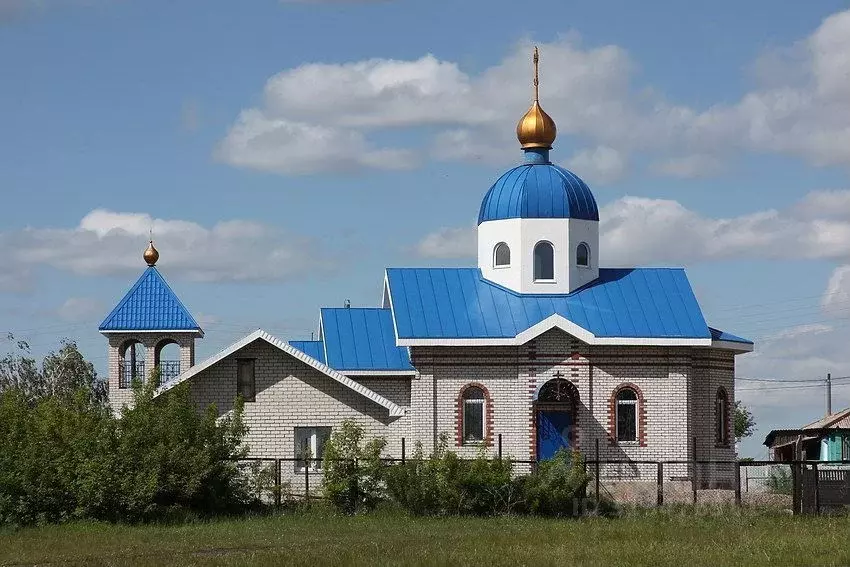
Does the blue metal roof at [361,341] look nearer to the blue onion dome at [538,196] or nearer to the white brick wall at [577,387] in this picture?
the white brick wall at [577,387]

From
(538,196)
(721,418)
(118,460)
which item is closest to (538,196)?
(538,196)

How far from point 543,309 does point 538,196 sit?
2893mm

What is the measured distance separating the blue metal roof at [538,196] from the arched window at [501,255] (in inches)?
28.1

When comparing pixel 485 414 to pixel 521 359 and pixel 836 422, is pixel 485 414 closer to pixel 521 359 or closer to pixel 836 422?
pixel 521 359

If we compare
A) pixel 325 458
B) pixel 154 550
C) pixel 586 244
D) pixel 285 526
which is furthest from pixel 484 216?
pixel 154 550

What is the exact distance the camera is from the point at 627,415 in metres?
36.8

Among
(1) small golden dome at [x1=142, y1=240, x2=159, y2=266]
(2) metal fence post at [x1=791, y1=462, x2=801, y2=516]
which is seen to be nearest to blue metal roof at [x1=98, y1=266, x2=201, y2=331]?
(1) small golden dome at [x1=142, y1=240, x2=159, y2=266]

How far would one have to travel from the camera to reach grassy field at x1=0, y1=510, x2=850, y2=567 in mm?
20969

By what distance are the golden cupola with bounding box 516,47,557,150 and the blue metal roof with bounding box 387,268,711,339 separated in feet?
11.5

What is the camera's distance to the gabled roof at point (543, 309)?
119 feet

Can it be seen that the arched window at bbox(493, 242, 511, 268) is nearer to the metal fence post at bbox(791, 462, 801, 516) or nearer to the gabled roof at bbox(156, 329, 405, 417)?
the gabled roof at bbox(156, 329, 405, 417)

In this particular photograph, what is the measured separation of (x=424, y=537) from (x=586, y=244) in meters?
15.6

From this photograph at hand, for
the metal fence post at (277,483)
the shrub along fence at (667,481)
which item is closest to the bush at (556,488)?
the shrub along fence at (667,481)

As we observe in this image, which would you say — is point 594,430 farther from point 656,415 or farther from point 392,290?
point 392,290
